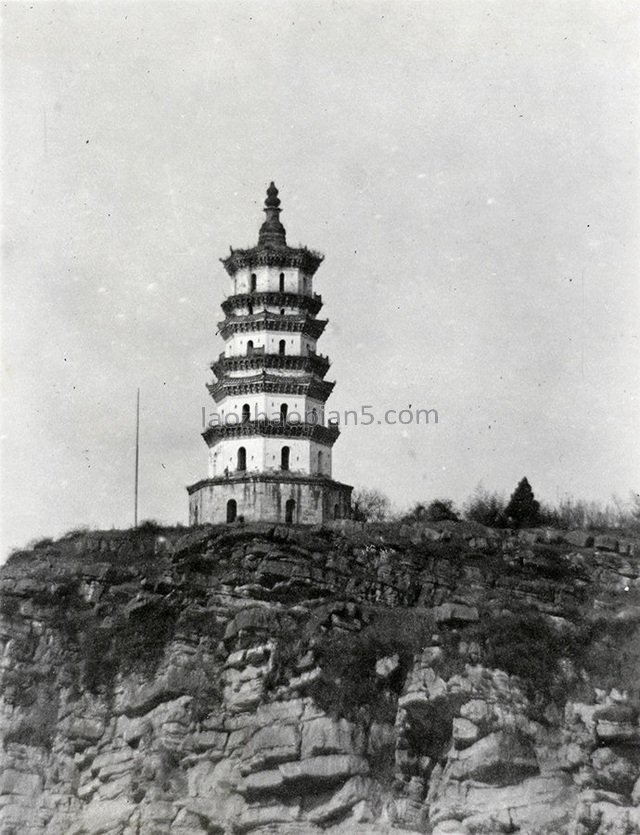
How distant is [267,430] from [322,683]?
18.1 metres

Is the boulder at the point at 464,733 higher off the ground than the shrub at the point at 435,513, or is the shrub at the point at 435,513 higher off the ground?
the shrub at the point at 435,513

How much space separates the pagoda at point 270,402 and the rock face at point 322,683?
575cm

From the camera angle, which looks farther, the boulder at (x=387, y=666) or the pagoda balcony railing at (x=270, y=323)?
the pagoda balcony railing at (x=270, y=323)

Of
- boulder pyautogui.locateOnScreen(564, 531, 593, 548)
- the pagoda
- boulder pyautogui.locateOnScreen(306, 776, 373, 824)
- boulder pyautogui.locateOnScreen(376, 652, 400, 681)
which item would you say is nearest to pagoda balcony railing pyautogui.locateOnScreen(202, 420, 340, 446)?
the pagoda

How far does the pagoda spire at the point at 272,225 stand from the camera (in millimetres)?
62594

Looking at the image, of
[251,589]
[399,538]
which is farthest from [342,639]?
[399,538]

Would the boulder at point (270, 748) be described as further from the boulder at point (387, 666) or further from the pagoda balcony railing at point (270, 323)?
the pagoda balcony railing at point (270, 323)

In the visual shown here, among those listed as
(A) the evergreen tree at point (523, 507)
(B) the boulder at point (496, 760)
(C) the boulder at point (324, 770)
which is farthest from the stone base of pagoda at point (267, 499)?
(B) the boulder at point (496, 760)

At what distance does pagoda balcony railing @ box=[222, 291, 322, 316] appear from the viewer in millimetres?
61344

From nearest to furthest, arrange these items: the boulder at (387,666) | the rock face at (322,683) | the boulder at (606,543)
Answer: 1. the rock face at (322,683)
2. the boulder at (387,666)
3. the boulder at (606,543)

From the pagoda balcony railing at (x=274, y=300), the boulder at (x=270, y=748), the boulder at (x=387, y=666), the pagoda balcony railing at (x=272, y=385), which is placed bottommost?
the boulder at (x=270, y=748)

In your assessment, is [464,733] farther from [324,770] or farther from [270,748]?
[270,748]

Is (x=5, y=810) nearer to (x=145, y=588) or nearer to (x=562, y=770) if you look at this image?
(x=145, y=588)

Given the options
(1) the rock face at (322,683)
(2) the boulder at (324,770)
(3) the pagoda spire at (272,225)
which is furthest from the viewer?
(3) the pagoda spire at (272,225)
